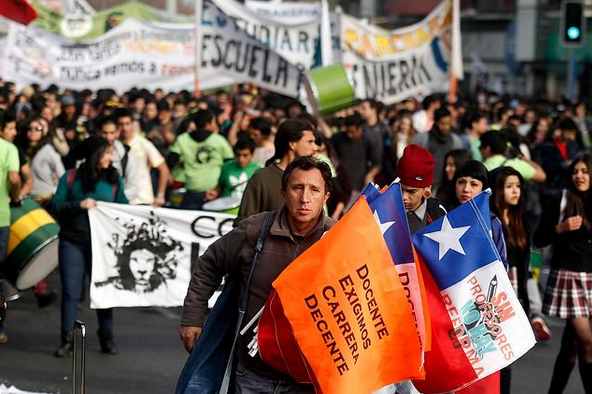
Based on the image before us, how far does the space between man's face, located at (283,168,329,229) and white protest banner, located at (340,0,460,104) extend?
1157cm

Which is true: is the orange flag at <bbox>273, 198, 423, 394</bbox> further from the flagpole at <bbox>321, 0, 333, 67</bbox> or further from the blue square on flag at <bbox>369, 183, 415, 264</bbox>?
the flagpole at <bbox>321, 0, 333, 67</bbox>

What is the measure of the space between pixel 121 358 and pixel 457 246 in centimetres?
403

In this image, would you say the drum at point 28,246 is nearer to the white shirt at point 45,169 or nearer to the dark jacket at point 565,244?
the white shirt at point 45,169

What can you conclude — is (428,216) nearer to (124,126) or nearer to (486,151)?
(486,151)

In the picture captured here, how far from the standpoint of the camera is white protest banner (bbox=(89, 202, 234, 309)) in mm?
9289

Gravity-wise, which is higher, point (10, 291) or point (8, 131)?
point (8, 131)

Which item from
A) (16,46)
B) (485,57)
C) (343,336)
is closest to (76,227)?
(343,336)

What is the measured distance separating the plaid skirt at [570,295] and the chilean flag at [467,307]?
1.99 metres

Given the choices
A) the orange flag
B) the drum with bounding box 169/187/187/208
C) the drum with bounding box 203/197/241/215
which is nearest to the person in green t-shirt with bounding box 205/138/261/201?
the drum with bounding box 203/197/241/215

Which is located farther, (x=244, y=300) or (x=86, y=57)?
(x=86, y=57)

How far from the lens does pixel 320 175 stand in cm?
510

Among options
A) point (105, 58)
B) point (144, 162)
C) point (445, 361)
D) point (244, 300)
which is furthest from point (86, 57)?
point (244, 300)

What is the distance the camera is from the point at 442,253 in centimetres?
558

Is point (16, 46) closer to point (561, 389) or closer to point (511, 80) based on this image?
point (561, 389)
